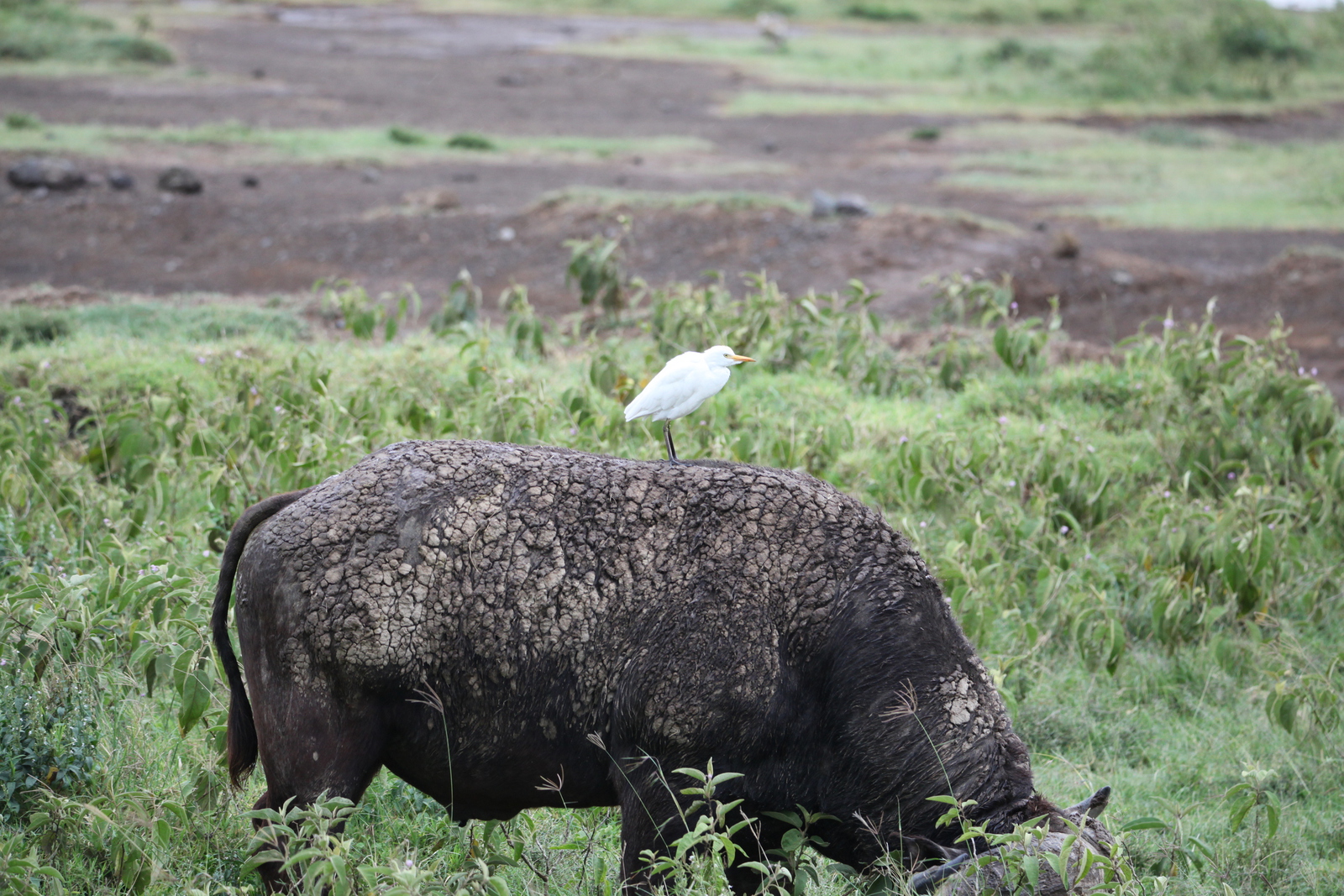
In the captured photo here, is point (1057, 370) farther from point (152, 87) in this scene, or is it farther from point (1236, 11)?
point (1236, 11)

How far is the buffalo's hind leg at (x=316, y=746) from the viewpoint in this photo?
3164 millimetres

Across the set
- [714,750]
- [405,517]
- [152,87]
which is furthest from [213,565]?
[152,87]

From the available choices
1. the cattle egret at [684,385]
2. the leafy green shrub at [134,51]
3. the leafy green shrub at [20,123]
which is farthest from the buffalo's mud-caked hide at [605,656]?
the leafy green shrub at [134,51]

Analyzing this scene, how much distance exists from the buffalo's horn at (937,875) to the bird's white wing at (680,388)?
1447mm

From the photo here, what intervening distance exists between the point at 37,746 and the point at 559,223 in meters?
9.22

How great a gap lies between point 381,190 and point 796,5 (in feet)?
91.1

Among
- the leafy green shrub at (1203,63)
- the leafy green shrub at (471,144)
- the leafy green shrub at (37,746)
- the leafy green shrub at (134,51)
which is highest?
the leafy green shrub at (1203,63)

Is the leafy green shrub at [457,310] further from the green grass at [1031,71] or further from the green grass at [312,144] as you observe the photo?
the green grass at [1031,71]

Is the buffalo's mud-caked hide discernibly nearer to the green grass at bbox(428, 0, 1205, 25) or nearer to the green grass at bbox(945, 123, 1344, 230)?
the green grass at bbox(945, 123, 1344, 230)

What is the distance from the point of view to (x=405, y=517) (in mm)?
3238

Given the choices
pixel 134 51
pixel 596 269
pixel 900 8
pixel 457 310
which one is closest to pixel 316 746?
pixel 457 310

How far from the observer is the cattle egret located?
3.64 metres

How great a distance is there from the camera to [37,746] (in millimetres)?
3900

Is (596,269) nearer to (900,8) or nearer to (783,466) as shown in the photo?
(783,466)
